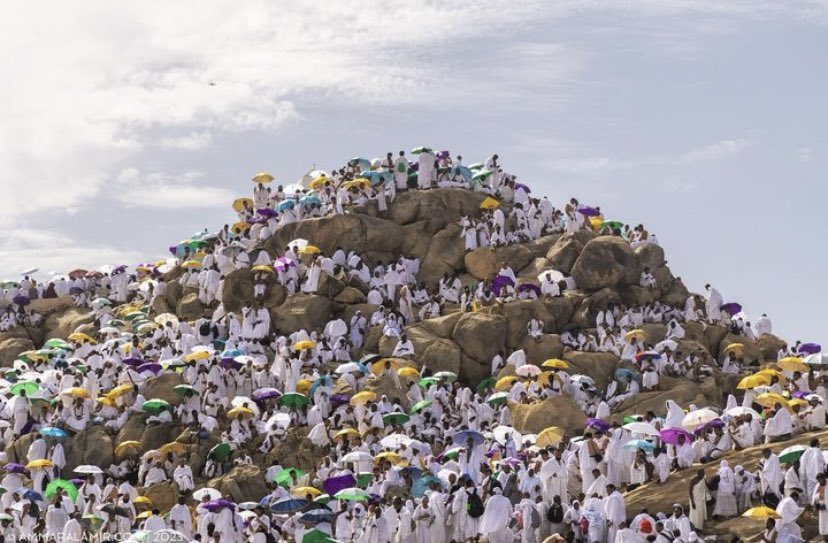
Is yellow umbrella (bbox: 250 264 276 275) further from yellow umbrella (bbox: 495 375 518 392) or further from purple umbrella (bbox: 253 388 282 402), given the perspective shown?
yellow umbrella (bbox: 495 375 518 392)

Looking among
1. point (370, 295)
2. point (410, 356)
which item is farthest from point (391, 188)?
point (410, 356)

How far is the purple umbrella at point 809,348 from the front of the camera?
1772 inches

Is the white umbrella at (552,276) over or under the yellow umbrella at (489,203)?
under

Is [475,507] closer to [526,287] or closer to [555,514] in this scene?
[555,514]

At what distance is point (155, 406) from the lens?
4103cm

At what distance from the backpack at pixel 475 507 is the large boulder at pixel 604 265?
22464mm

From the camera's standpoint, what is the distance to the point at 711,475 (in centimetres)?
2992

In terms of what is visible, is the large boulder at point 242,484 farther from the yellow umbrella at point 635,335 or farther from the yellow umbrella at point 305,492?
the yellow umbrella at point 635,335

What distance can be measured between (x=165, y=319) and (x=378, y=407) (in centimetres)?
1445

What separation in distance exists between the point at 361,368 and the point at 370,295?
768 centimetres

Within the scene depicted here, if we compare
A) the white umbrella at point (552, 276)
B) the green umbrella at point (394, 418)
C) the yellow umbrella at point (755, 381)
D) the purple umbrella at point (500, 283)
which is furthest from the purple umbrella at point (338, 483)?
the white umbrella at point (552, 276)

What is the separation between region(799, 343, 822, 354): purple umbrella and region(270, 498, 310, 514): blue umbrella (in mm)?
21709

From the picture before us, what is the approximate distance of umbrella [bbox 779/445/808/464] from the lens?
29.0m

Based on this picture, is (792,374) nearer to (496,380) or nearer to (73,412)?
(496,380)
